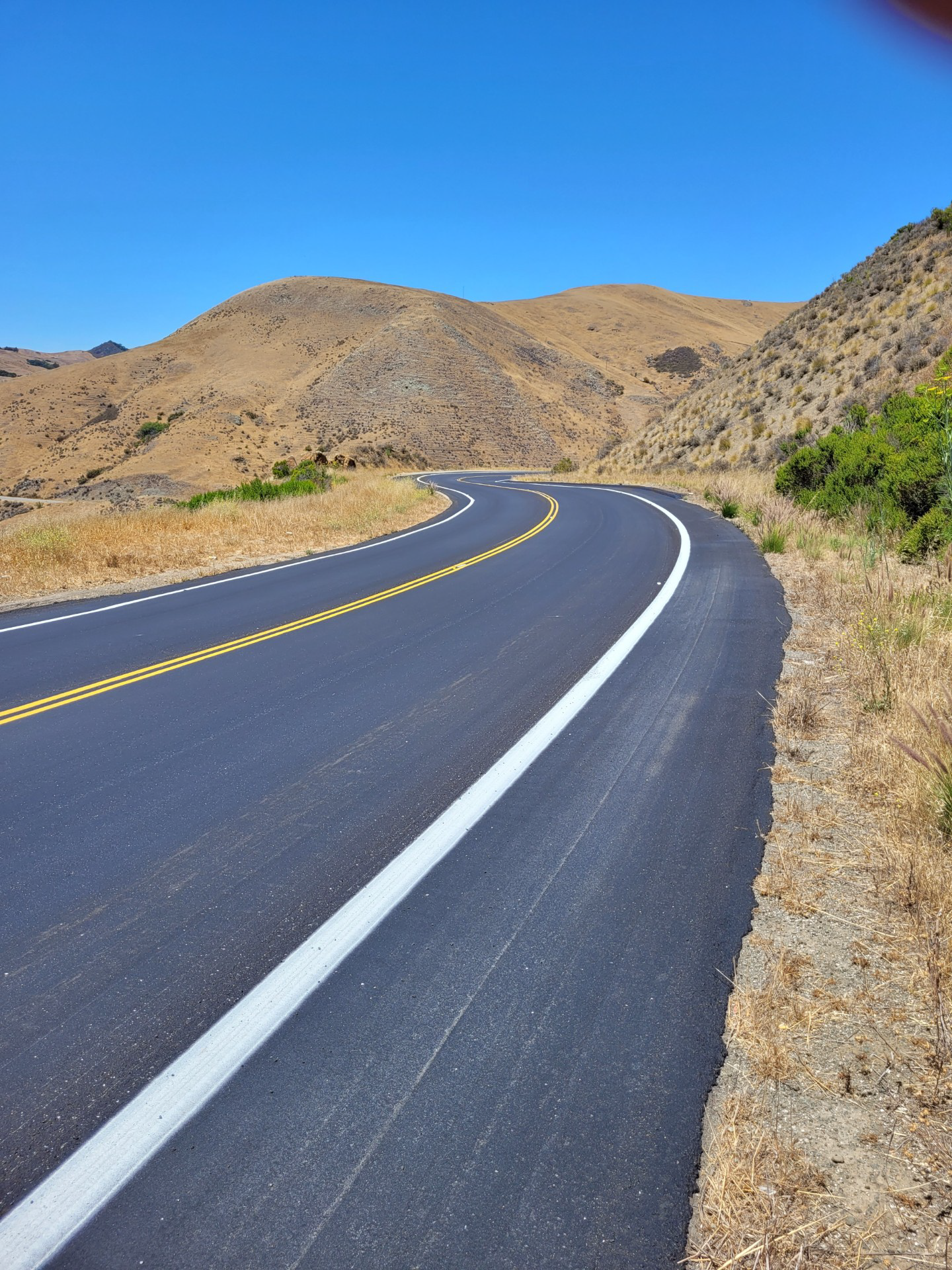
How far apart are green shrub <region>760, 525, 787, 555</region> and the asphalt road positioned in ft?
21.0

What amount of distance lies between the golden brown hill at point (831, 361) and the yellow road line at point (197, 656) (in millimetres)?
20666

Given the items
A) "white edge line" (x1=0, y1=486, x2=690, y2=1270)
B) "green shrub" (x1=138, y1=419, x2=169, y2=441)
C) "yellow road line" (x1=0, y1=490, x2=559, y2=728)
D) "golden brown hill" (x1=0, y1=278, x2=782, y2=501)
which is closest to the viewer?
"white edge line" (x1=0, y1=486, x2=690, y2=1270)

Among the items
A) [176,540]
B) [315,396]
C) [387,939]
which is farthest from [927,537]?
[315,396]

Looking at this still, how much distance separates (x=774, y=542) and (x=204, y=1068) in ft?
42.7

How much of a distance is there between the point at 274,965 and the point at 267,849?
992 millimetres

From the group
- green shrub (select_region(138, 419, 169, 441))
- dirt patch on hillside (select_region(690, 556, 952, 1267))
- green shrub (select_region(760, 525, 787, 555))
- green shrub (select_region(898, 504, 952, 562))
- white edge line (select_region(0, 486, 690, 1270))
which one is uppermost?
green shrub (select_region(138, 419, 169, 441))

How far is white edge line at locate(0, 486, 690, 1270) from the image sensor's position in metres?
2.17

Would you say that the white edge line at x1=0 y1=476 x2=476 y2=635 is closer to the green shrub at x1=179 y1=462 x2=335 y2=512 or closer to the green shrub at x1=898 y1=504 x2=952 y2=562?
the green shrub at x1=179 y1=462 x2=335 y2=512

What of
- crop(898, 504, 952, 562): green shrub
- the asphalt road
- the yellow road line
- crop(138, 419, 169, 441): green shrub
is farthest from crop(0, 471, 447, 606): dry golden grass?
crop(138, 419, 169, 441): green shrub

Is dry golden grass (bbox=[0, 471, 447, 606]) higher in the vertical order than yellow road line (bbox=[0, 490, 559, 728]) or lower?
higher

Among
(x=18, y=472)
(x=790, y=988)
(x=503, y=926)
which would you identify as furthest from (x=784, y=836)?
(x=18, y=472)

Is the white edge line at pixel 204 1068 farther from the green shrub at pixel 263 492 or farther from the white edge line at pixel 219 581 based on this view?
the green shrub at pixel 263 492

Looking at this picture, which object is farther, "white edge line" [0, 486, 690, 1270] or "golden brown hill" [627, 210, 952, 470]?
"golden brown hill" [627, 210, 952, 470]

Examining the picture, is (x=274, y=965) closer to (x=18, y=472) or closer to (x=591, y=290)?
(x=18, y=472)
